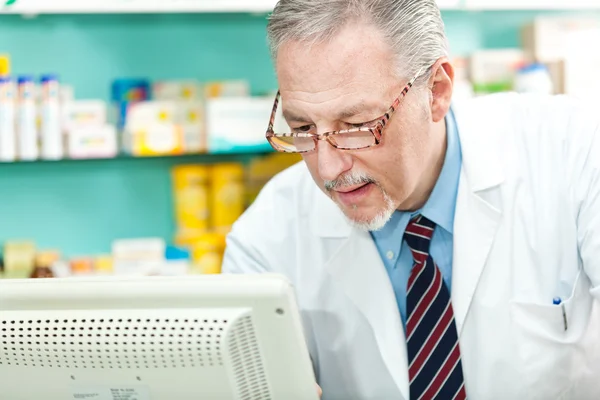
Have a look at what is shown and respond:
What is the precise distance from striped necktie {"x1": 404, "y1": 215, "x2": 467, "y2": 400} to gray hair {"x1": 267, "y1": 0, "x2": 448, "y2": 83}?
45 centimetres

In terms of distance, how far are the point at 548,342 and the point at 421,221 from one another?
0.37 metres

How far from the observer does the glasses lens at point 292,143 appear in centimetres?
160

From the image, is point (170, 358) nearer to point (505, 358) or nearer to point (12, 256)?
point (505, 358)

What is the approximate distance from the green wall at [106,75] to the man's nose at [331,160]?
1923 millimetres

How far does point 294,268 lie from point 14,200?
1.70m

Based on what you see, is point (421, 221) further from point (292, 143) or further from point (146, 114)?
point (146, 114)

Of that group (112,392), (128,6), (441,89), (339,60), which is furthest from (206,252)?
(112,392)

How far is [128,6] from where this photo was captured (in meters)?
3.06

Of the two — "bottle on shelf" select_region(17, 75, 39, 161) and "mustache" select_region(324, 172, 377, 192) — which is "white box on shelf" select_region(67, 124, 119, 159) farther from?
"mustache" select_region(324, 172, 377, 192)

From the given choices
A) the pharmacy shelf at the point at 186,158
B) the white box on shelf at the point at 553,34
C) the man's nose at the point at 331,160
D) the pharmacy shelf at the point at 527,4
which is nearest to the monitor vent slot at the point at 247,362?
the man's nose at the point at 331,160

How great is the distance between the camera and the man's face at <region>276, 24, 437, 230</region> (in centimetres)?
151

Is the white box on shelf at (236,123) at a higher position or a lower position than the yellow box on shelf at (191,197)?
higher

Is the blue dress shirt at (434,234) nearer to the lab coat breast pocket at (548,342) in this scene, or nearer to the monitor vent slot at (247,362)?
the lab coat breast pocket at (548,342)

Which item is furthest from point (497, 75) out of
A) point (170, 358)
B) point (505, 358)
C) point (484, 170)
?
point (170, 358)
